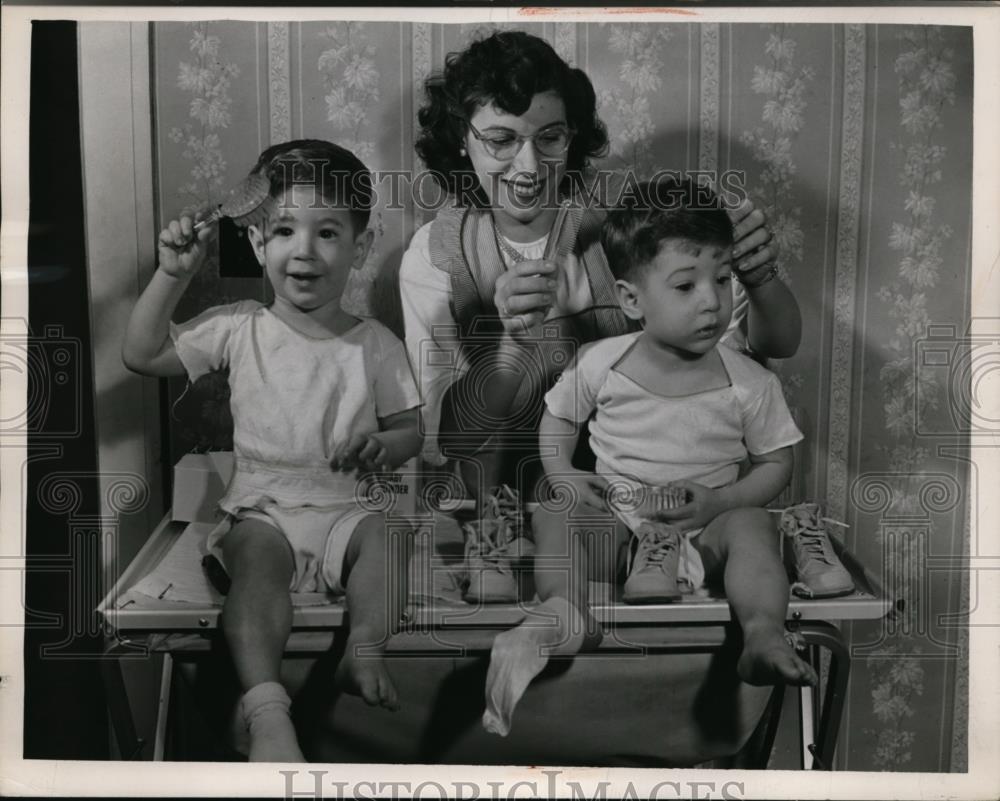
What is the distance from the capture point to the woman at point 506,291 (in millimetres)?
2000

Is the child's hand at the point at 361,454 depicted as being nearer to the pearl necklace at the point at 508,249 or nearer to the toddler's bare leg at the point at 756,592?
the pearl necklace at the point at 508,249

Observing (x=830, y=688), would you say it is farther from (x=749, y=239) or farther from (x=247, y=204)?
(x=247, y=204)

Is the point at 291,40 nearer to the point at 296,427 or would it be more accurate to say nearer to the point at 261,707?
the point at 296,427

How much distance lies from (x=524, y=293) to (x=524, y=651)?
63 centimetres

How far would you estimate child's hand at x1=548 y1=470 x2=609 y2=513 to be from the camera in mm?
2014

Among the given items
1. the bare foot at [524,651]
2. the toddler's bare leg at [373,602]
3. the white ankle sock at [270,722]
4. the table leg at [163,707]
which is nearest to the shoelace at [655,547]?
the bare foot at [524,651]

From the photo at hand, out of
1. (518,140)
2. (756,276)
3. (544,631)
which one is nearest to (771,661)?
(544,631)

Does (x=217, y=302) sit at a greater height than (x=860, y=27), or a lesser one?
lesser

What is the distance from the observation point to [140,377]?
2.04 m

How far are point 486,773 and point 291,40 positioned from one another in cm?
135

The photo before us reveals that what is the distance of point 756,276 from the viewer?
2002mm

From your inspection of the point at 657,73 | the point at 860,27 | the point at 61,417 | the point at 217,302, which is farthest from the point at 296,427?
the point at 860,27

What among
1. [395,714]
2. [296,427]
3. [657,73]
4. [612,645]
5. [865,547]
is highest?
[657,73]

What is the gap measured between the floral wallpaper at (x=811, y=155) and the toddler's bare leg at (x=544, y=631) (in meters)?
0.47
